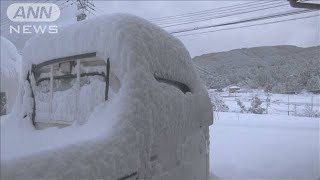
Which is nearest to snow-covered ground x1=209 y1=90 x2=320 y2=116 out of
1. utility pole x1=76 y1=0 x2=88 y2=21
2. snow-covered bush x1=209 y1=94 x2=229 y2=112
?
snow-covered bush x1=209 y1=94 x2=229 y2=112

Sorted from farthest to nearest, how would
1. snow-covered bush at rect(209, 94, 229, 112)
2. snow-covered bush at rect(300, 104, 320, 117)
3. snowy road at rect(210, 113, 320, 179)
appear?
snow-covered bush at rect(209, 94, 229, 112), snow-covered bush at rect(300, 104, 320, 117), snowy road at rect(210, 113, 320, 179)

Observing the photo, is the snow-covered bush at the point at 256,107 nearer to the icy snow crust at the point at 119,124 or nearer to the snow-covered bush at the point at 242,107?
the snow-covered bush at the point at 242,107

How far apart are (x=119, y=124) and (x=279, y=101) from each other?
2133 centimetres

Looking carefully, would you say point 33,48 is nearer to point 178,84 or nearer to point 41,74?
point 41,74

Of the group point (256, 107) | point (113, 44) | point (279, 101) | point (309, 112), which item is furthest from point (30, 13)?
point (256, 107)

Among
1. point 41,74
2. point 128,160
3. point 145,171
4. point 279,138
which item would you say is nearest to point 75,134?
point 128,160

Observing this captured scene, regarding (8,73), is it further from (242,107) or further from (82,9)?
(242,107)

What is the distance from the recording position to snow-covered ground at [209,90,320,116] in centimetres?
1939

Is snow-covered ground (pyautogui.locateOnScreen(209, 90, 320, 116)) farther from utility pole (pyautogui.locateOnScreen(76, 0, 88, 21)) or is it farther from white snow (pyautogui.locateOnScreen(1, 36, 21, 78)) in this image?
white snow (pyautogui.locateOnScreen(1, 36, 21, 78))

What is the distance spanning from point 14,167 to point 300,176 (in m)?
4.83

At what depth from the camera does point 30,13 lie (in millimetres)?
1619

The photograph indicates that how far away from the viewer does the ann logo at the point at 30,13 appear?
158 cm

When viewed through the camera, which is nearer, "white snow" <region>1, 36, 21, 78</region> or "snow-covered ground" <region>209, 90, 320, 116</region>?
"white snow" <region>1, 36, 21, 78</region>

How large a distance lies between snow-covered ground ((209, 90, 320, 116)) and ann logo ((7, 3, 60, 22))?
16310 mm
